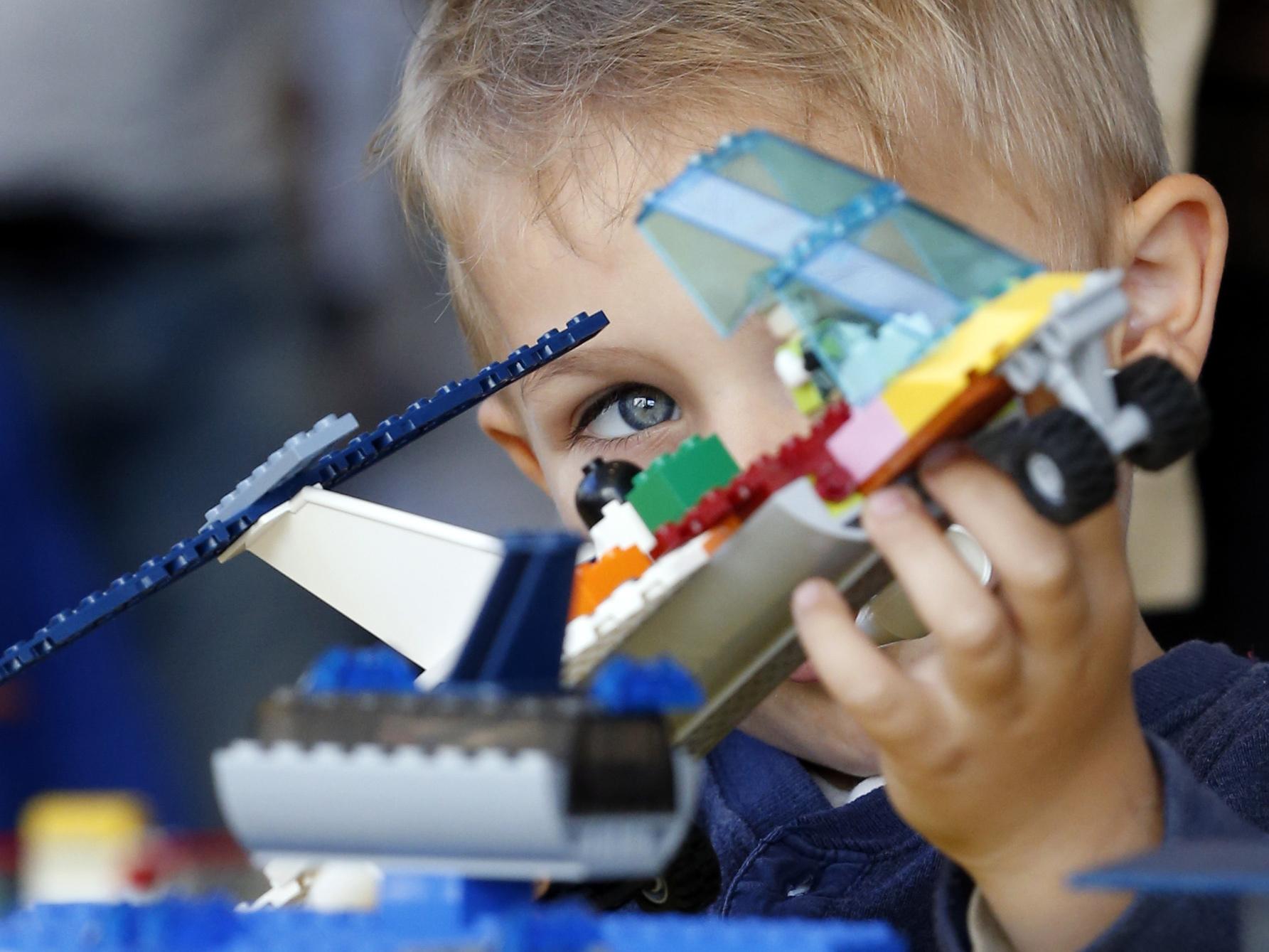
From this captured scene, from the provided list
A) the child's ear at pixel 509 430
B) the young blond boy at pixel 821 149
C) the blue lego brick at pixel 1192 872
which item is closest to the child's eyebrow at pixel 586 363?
the young blond boy at pixel 821 149

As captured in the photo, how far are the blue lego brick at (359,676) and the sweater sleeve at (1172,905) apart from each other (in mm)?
286

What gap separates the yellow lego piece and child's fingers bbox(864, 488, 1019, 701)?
0.12 ft

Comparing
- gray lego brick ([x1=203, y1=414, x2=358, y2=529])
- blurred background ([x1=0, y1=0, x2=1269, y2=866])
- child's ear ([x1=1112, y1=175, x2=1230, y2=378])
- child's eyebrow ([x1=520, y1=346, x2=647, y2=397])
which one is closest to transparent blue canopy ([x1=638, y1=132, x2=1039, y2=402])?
gray lego brick ([x1=203, y1=414, x2=358, y2=529])

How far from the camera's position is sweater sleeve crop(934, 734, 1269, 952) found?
57 centimetres

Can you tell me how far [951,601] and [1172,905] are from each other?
170 millimetres

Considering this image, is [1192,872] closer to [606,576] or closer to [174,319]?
[606,576]

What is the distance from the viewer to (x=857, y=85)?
90 cm

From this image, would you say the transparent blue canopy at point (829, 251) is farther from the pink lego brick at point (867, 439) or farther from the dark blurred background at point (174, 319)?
the dark blurred background at point (174, 319)

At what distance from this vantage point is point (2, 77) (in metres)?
1.99

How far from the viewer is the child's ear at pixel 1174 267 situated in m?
0.98

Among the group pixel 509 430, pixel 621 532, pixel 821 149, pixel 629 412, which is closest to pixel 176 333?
pixel 509 430

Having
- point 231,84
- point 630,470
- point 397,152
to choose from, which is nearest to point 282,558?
point 630,470

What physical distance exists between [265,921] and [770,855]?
513 millimetres

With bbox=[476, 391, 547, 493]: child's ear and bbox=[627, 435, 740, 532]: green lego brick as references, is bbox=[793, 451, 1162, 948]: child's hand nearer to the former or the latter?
bbox=[627, 435, 740, 532]: green lego brick
